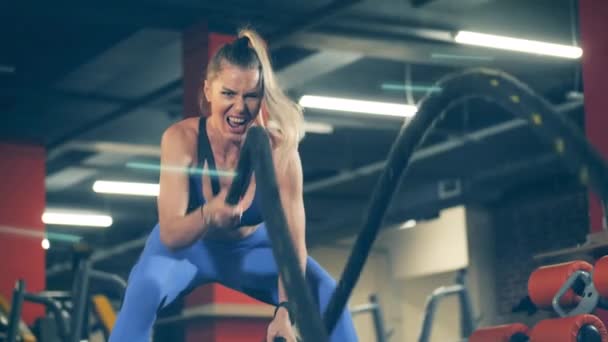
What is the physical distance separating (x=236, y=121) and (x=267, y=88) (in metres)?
0.11

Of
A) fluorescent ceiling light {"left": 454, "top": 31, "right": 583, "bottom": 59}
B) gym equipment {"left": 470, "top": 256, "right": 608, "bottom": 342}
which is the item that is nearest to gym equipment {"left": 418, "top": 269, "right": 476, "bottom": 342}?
fluorescent ceiling light {"left": 454, "top": 31, "right": 583, "bottom": 59}

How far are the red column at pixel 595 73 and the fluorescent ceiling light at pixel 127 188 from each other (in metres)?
7.55

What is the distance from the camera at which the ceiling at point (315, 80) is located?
7035mm

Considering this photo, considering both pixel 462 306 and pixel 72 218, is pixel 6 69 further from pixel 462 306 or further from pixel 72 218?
pixel 72 218

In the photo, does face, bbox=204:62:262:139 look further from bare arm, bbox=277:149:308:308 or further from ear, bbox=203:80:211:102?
bare arm, bbox=277:149:308:308

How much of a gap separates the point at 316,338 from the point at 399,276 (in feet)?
41.7

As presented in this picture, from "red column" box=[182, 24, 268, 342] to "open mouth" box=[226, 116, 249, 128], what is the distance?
3.46 m

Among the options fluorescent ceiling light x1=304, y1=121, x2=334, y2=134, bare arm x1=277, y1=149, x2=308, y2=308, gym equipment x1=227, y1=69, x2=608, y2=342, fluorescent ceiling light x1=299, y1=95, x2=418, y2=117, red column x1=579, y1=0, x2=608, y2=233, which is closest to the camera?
gym equipment x1=227, y1=69, x2=608, y2=342

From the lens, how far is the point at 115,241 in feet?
50.4

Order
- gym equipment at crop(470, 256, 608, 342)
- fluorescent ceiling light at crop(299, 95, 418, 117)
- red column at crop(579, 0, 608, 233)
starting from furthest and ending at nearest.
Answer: fluorescent ceiling light at crop(299, 95, 418, 117), red column at crop(579, 0, 608, 233), gym equipment at crop(470, 256, 608, 342)

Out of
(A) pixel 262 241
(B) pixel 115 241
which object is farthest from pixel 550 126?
(B) pixel 115 241

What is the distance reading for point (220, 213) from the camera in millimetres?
2340

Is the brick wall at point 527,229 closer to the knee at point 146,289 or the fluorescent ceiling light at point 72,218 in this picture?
the fluorescent ceiling light at point 72,218

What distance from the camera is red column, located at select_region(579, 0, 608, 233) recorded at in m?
4.48
